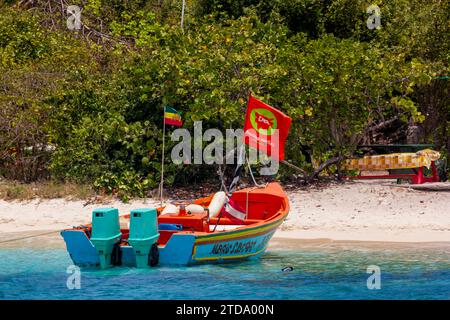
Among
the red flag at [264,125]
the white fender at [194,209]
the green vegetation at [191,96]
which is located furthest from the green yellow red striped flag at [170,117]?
the green vegetation at [191,96]

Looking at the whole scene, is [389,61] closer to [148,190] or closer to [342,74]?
[342,74]

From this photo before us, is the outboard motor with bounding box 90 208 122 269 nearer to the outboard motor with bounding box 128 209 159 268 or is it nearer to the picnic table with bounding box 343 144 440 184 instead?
the outboard motor with bounding box 128 209 159 268

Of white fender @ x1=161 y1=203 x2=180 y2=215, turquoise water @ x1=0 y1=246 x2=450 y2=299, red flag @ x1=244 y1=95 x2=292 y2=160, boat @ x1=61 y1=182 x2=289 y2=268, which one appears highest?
red flag @ x1=244 y1=95 x2=292 y2=160

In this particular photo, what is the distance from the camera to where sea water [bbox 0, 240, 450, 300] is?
11.4 m

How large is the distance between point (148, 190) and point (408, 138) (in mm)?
9449

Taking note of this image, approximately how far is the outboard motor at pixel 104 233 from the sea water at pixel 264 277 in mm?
277

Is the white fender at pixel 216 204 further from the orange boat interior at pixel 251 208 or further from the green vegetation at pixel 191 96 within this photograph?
the green vegetation at pixel 191 96

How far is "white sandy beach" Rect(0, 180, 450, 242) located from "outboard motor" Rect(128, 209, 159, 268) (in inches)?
167

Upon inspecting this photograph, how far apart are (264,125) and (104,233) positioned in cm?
406

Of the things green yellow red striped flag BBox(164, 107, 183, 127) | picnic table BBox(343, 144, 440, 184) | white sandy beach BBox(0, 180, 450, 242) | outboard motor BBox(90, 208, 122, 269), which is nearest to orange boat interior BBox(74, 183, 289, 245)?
white sandy beach BBox(0, 180, 450, 242)

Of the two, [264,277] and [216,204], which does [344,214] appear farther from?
[264,277]

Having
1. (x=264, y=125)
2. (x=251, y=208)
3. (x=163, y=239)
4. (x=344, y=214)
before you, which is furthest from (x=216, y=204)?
(x=344, y=214)

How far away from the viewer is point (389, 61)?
65.3ft

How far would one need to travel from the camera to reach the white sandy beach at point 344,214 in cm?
1591
